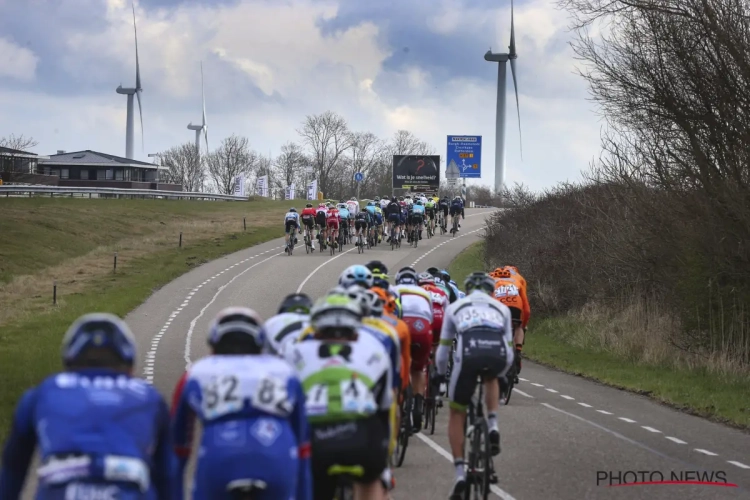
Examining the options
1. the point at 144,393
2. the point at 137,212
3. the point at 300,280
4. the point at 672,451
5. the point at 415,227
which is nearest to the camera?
the point at 144,393

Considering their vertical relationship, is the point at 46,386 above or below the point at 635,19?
below

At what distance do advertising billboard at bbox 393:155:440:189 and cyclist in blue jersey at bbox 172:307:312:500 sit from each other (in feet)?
214

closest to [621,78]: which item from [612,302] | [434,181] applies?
[612,302]

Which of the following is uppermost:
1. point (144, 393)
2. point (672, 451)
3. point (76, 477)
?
point (144, 393)

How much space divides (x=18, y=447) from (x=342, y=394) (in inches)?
82.5

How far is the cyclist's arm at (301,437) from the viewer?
19.5ft

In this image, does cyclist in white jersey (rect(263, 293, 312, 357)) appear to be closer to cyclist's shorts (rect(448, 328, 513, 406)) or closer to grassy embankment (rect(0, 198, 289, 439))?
cyclist's shorts (rect(448, 328, 513, 406))

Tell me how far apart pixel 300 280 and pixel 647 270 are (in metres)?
14.6

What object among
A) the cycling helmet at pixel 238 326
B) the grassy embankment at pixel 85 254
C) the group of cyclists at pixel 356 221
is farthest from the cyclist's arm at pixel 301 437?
the group of cyclists at pixel 356 221

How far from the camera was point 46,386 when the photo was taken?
5.22 metres

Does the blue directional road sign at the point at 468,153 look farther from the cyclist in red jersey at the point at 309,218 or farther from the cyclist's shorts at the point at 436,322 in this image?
the cyclist's shorts at the point at 436,322

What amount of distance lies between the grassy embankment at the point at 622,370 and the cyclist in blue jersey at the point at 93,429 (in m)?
12.8

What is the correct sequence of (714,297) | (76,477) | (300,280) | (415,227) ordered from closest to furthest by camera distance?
(76,477) < (714,297) < (300,280) < (415,227)

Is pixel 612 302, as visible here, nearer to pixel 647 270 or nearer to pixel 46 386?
pixel 647 270
